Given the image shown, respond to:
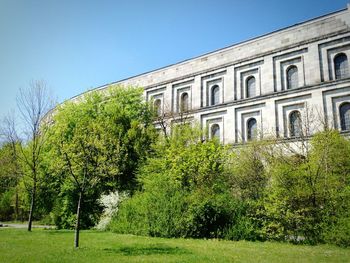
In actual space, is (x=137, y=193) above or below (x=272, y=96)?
below

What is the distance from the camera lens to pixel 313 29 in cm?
2814

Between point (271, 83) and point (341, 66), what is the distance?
566 cm

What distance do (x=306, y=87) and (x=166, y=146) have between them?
1266 cm

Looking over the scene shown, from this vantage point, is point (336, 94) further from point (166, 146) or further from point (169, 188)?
point (169, 188)

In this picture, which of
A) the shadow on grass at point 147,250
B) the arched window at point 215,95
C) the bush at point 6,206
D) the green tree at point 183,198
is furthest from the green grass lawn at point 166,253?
the bush at point 6,206

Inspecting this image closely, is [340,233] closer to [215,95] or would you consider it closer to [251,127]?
[251,127]

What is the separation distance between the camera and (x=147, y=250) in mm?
12555

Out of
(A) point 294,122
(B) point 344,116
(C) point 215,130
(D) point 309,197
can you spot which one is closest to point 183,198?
(D) point 309,197

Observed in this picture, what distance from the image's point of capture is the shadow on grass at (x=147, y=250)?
11875 millimetres

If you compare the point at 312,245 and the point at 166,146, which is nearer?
the point at 312,245

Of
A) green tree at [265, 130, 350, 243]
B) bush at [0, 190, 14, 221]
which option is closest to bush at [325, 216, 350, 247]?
green tree at [265, 130, 350, 243]

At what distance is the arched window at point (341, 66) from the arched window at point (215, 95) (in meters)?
10.9

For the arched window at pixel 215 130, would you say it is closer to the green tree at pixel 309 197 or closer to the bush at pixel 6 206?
the green tree at pixel 309 197

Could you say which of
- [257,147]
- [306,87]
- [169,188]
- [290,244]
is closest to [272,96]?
[306,87]
